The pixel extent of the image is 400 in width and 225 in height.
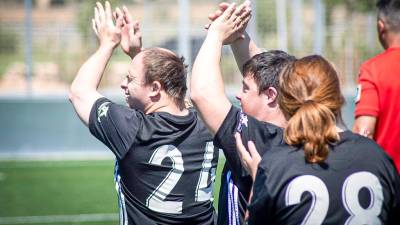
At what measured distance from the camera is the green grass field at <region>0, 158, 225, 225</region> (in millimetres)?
10055

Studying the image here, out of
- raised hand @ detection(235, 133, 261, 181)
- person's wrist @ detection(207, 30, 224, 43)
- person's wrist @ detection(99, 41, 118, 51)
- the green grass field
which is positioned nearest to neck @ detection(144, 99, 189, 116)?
person's wrist @ detection(99, 41, 118, 51)

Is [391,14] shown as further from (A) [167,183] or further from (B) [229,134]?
(B) [229,134]

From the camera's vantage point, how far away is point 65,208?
1068 cm

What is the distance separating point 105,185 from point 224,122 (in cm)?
925

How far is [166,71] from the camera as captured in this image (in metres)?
4.43

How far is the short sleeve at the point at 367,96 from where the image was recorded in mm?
4996

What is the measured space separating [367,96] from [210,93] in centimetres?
172

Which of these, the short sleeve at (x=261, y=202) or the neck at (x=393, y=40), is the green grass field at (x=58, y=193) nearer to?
the neck at (x=393, y=40)

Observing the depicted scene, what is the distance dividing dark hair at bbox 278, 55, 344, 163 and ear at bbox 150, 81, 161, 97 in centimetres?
116

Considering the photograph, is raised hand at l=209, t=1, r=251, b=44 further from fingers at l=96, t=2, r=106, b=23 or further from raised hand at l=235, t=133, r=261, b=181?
fingers at l=96, t=2, r=106, b=23

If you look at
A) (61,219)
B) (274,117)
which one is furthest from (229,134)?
(61,219)

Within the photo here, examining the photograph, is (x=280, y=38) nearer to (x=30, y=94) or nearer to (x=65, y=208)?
(x=30, y=94)

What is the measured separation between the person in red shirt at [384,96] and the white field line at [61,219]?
5332 millimetres

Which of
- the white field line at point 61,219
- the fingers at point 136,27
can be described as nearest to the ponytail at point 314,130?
the fingers at point 136,27
